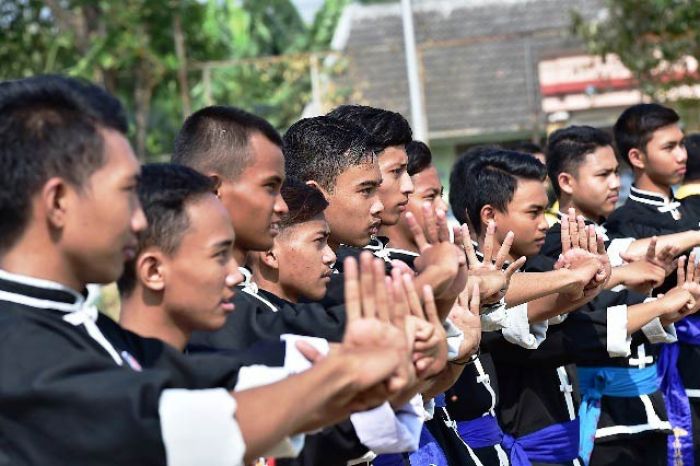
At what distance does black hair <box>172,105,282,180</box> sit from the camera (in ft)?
13.6

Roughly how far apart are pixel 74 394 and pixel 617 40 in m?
13.4

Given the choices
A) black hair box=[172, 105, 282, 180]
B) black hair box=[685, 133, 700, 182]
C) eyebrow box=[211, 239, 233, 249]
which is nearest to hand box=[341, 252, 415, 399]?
eyebrow box=[211, 239, 233, 249]

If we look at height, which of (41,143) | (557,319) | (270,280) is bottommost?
(557,319)

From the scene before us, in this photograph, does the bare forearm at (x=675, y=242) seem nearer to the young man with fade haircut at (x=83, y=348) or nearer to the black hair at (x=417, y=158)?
the black hair at (x=417, y=158)

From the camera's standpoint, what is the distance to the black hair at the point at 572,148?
7.32 m

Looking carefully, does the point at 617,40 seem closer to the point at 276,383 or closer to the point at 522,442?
the point at 522,442

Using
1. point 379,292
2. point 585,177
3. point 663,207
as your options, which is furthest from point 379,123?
point 663,207

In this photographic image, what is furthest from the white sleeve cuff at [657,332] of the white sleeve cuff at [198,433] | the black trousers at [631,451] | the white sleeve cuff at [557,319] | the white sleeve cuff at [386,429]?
the white sleeve cuff at [198,433]

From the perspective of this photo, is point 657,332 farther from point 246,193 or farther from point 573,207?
point 246,193

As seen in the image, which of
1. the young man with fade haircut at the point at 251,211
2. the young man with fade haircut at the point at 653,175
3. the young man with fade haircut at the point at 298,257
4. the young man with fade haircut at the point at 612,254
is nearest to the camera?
the young man with fade haircut at the point at 251,211

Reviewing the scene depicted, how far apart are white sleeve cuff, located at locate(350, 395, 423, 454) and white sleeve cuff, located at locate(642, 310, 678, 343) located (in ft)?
9.54

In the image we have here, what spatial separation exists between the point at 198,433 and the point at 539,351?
3.44m

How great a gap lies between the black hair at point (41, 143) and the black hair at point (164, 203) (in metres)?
0.42

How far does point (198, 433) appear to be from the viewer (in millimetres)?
2688
